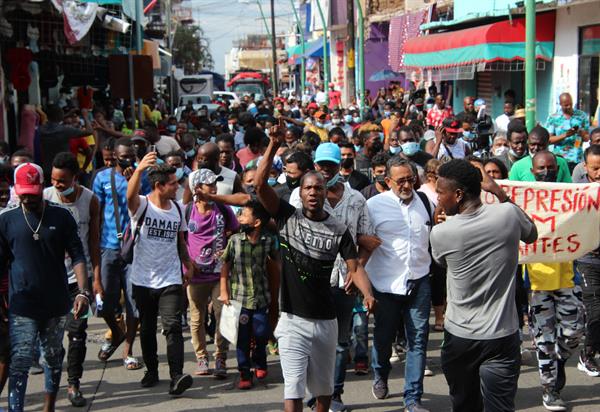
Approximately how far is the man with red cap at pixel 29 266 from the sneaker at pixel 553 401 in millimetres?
3344

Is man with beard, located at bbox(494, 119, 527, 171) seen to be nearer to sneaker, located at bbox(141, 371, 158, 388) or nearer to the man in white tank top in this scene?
sneaker, located at bbox(141, 371, 158, 388)

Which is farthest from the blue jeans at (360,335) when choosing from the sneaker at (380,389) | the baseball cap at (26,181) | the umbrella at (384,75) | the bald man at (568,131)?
the umbrella at (384,75)

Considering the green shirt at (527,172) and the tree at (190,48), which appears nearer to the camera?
the green shirt at (527,172)

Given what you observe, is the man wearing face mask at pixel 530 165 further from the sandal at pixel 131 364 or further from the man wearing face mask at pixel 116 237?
the sandal at pixel 131 364

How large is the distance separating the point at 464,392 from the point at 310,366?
99cm

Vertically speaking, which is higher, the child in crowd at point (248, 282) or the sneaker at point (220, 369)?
the child in crowd at point (248, 282)

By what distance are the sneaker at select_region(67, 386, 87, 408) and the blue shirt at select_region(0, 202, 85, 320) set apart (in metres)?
1.15

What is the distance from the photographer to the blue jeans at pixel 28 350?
5797 millimetres

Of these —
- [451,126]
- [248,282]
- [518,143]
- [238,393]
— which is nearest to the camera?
[238,393]

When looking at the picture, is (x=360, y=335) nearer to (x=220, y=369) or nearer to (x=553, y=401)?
(x=220, y=369)

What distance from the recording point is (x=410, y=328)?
647 cm

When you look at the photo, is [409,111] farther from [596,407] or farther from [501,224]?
[501,224]

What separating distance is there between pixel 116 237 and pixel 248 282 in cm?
127

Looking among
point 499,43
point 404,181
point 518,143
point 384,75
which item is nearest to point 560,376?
point 404,181
